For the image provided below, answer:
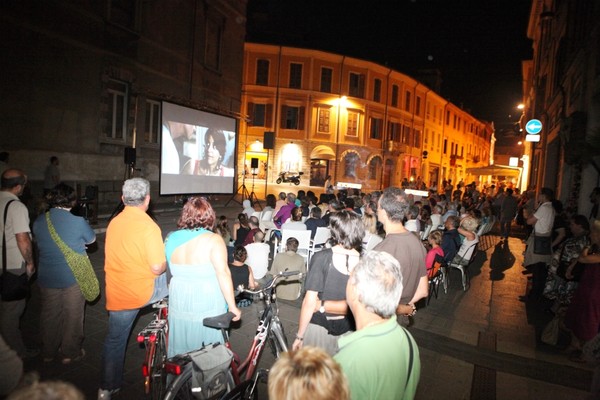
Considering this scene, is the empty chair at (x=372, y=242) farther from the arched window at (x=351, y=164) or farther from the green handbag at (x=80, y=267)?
the arched window at (x=351, y=164)

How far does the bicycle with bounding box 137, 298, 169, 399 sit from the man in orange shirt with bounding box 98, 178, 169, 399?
0.70 feet

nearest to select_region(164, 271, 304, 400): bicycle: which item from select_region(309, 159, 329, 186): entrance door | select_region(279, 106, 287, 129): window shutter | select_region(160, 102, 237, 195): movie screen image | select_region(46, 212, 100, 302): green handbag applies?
select_region(46, 212, 100, 302): green handbag

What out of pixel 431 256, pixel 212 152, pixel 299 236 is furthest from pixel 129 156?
pixel 431 256

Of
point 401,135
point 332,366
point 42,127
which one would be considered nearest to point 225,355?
point 332,366

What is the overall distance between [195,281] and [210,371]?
641 mm

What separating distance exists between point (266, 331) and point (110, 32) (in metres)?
12.9

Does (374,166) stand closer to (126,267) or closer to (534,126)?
(534,126)

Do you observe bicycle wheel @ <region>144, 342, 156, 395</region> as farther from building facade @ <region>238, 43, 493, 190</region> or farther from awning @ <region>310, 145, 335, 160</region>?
awning @ <region>310, 145, 335, 160</region>

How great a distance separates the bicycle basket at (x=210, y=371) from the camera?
2.45 m

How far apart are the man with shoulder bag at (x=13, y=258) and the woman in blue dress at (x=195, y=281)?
63.9 inches

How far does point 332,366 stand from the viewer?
4.50 feet

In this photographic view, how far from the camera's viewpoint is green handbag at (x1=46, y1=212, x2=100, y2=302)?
348cm

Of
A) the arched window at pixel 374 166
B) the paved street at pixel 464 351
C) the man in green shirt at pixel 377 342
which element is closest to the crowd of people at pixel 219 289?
the man in green shirt at pixel 377 342

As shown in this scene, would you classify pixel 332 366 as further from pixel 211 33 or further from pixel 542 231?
pixel 211 33
